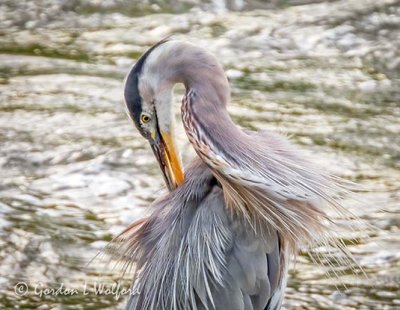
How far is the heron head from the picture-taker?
3951 mm

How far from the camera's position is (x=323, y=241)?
399 centimetres

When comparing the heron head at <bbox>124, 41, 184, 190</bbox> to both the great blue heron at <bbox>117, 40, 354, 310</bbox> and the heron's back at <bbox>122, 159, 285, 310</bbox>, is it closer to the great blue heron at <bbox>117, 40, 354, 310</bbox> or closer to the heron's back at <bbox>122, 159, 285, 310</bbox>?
the great blue heron at <bbox>117, 40, 354, 310</bbox>

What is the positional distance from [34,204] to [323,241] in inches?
85.0

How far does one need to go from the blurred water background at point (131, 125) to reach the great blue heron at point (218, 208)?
100cm

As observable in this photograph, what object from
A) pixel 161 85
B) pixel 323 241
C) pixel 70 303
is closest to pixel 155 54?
pixel 161 85

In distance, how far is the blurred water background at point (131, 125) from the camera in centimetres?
510

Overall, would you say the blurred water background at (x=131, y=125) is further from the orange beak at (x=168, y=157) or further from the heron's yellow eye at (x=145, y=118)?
the heron's yellow eye at (x=145, y=118)

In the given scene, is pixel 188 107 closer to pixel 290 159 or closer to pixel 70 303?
pixel 290 159
